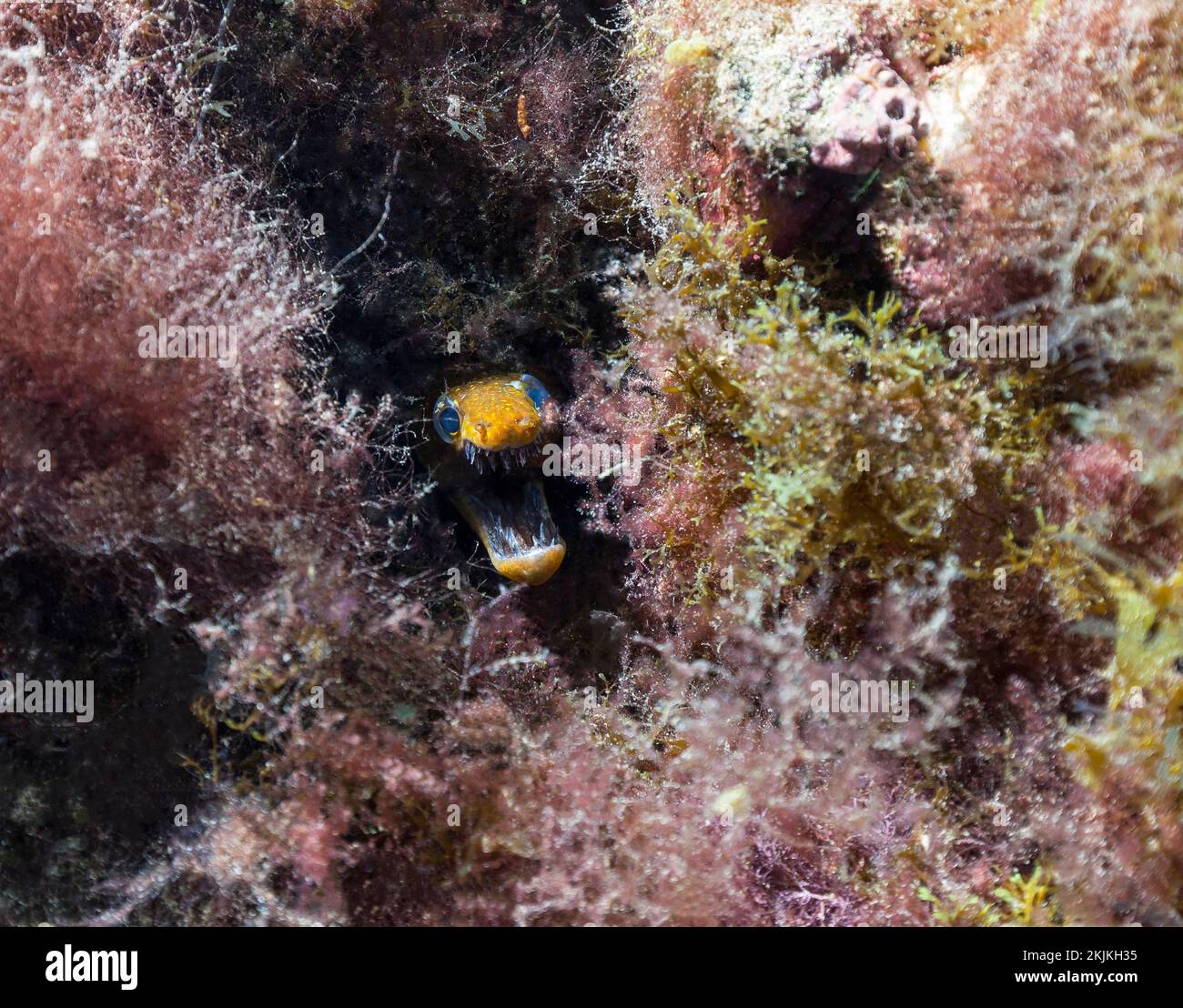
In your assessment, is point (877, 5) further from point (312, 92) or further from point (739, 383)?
point (312, 92)

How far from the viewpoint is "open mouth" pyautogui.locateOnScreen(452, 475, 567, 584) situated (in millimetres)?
3367

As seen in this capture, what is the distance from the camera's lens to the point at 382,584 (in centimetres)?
303

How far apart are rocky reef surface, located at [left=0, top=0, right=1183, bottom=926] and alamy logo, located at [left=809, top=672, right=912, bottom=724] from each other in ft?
0.04

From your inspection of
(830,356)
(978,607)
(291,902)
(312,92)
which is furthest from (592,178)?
(291,902)

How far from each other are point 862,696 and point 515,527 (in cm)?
162

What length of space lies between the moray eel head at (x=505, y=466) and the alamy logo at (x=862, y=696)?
1.23 meters

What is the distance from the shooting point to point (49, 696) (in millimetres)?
2900

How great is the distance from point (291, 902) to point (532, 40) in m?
3.63

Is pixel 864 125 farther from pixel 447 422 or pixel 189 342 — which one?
pixel 189 342

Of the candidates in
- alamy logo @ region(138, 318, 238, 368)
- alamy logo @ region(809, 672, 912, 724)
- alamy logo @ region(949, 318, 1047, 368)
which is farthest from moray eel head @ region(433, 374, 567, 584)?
alamy logo @ region(949, 318, 1047, 368)

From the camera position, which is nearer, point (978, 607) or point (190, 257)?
point (978, 607)

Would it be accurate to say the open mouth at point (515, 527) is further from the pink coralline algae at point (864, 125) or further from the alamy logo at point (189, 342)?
the pink coralline algae at point (864, 125)
